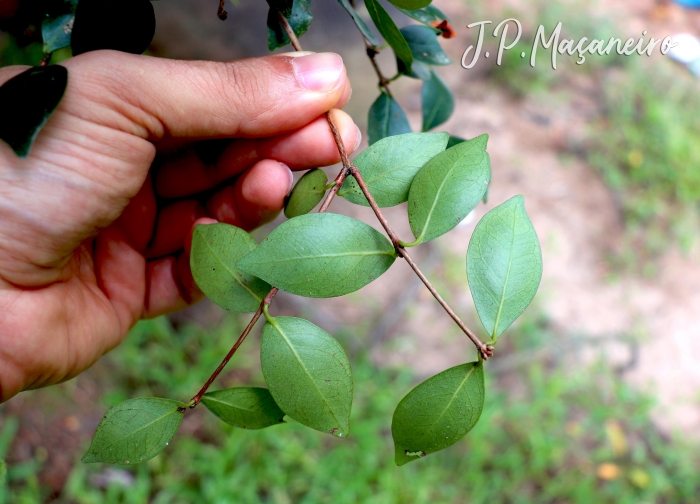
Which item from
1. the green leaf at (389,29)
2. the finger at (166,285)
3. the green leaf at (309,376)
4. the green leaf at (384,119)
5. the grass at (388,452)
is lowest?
the grass at (388,452)

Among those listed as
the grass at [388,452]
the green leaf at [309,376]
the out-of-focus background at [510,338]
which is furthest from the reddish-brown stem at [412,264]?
the grass at [388,452]

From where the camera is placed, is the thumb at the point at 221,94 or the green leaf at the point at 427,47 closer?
the thumb at the point at 221,94

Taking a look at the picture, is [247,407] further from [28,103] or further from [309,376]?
[28,103]

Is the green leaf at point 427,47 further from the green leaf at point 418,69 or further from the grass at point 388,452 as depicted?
the grass at point 388,452

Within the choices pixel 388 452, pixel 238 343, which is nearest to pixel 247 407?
pixel 238 343

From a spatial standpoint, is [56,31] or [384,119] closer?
[56,31]

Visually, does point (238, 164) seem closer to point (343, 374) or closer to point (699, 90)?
point (343, 374)
